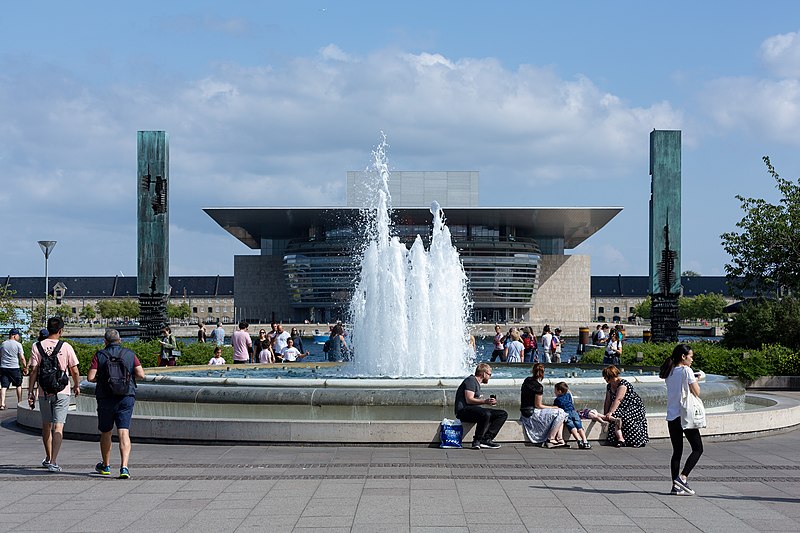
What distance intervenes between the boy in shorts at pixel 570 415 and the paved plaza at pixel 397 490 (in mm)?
192

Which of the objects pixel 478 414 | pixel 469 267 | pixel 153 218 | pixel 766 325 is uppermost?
pixel 469 267

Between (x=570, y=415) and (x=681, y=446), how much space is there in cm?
342

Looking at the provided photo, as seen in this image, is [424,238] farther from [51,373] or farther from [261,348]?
[51,373]

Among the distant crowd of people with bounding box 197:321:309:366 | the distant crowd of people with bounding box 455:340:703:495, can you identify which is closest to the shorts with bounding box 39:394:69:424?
the distant crowd of people with bounding box 455:340:703:495

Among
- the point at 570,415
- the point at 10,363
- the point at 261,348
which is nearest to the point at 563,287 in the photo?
the point at 261,348

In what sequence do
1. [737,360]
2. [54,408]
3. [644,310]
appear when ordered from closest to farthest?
[54,408] → [737,360] → [644,310]

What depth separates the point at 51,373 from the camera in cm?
1133

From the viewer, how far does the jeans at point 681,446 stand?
9828 mm

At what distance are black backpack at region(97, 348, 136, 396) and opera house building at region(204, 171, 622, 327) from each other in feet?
267

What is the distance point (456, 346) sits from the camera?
22.8m

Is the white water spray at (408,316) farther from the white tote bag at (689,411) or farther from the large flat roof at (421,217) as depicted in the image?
the large flat roof at (421,217)

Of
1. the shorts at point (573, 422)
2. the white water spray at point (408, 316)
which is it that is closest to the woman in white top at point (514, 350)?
the white water spray at point (408, 316)

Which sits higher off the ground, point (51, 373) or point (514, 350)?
point (51, 373)

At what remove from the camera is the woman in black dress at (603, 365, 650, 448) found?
1341cm
